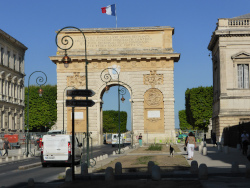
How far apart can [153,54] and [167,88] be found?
4.32m

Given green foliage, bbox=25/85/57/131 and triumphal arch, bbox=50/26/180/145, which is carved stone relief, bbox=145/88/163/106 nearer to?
triumphal arch, bbox=50/26/180/145

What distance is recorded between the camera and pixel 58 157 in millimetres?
26078

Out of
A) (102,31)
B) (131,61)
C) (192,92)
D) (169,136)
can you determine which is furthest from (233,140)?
(192,92)

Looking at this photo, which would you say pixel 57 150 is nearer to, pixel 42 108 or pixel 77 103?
pixel 77 103

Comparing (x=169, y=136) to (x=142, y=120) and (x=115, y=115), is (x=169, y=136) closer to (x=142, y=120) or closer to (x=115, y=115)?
(x=142, y=120)

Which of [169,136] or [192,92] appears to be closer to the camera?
[169,136]

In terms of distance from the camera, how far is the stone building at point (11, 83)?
6294cm

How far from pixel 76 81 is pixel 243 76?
761 inches

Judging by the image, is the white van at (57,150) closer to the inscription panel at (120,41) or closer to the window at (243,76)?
the window at (243,76)

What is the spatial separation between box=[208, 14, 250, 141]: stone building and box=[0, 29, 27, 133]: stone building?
27.7m

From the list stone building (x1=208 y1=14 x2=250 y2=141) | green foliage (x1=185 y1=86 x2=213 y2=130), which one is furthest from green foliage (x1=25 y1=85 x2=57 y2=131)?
stone building (x1=208 y1=14 x2=250 y2=141)

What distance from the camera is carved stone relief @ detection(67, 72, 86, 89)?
5738 centimetres

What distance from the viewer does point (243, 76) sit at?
48969 millimetres

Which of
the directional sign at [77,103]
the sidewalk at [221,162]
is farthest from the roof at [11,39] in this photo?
the directional sign at [77,103]
